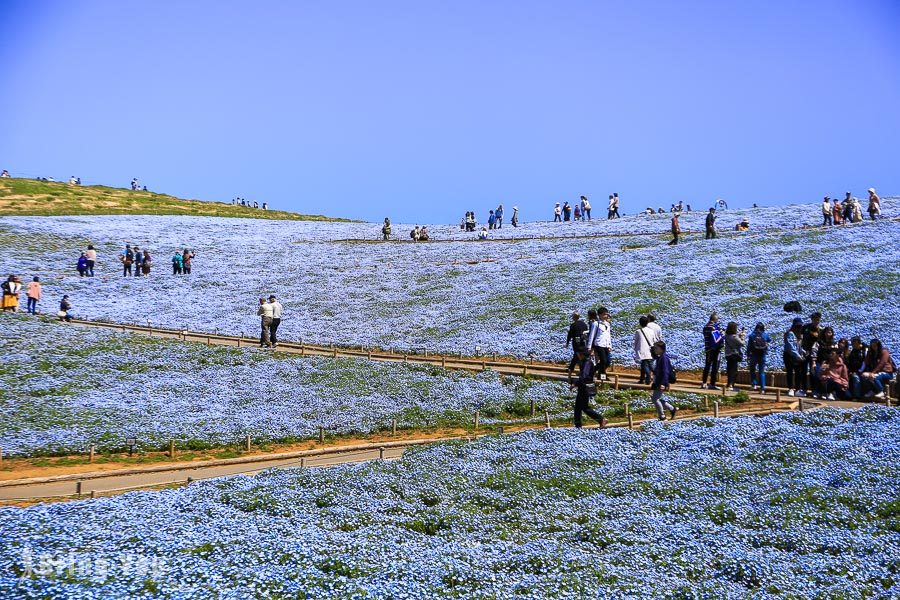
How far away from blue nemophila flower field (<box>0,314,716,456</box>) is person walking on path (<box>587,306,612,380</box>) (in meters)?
1.38

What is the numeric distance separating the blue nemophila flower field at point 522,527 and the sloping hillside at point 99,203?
72817 mm

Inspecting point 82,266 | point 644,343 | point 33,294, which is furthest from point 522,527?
point 82,266

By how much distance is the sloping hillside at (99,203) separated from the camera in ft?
280

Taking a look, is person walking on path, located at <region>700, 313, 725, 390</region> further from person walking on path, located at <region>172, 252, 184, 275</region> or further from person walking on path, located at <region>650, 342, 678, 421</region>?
person walking on path, located at <region>172, 252, 184, 275</region>

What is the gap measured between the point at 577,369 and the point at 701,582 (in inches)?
819

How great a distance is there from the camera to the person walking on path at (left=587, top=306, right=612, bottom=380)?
29.8m

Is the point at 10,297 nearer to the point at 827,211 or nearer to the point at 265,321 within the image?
the point at 265,321

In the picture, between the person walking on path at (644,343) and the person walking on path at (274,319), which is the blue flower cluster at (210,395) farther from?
the person walking on path at (644,343)

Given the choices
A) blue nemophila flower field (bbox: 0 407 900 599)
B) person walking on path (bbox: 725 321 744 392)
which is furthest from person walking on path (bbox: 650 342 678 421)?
person walking on path (bbox: 725 321 744 392)

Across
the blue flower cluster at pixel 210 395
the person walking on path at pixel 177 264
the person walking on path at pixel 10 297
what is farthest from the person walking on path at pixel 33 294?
the person walking on path at pixel 177 264

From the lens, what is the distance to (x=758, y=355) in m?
29.5

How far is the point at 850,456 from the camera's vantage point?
1922cm

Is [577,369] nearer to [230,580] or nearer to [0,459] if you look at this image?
[0,459]

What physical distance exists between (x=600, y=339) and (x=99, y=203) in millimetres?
75558
